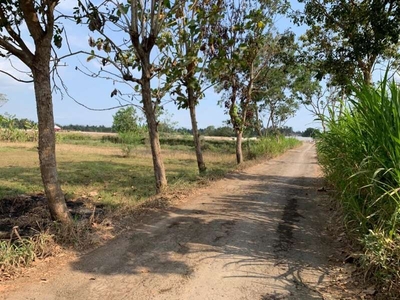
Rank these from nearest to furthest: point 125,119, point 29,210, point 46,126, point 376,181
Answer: point 376,181 < point 46,126 < point 29,210 < point 125,119

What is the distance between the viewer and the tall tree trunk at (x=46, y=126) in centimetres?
407

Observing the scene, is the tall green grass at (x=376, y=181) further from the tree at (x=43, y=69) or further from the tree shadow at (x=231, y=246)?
the tree at (x=43, y=69)

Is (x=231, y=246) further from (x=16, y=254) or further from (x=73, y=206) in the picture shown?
(x=73, y=206)

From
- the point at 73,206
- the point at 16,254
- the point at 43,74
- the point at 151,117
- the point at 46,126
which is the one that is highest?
the point at 43,74

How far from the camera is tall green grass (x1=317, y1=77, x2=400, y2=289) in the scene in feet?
9.05

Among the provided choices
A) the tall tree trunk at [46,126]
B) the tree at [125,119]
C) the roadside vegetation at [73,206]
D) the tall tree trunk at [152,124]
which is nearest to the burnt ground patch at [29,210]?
the roadside vegetation at [73,206]

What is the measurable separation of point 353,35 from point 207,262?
596 cm

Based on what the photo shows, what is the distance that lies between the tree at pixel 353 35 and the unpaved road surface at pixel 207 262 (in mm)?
2678

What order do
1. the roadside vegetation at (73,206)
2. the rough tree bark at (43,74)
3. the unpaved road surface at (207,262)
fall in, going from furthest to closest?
the rough tree bark at (43,74)
the roadside vegetation at (73,206)
the unpaved road surface at (207,262)

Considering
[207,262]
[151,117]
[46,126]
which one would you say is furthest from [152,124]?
[207,262]

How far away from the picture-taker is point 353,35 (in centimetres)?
714

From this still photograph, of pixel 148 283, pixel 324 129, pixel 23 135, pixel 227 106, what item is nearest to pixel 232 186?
pixel 324 129

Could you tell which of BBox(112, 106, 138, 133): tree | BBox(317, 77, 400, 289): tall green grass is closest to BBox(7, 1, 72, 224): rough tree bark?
BBox(317, 77, 400, 289): tall green grass

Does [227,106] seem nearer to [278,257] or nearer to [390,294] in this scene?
[278,257]
